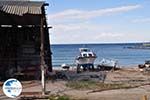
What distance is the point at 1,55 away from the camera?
101 feet

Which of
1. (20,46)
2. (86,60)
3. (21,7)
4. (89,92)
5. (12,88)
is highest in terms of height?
(21,7)

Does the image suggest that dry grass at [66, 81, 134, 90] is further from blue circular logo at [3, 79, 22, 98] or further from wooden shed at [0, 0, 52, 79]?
blue circular logo at [3, 79, 22, 98]

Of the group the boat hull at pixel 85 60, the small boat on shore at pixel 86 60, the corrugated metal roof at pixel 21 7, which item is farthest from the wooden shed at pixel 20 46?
the boat hull at pixel 85 60

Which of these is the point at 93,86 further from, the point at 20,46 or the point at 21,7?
the point at 20,46

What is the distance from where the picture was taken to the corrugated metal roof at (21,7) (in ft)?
83.6

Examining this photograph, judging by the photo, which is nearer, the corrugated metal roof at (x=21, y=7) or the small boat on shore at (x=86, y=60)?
the corrugated metal roof at (x=21, y=7)

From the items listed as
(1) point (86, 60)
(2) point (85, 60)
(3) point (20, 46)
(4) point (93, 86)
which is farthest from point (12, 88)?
(1) point (86, 60)

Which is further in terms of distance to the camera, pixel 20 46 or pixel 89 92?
pixel 20 46

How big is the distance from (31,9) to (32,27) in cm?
574

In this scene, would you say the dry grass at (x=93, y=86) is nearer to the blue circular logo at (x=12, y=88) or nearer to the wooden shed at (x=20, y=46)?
the wooden shed at (x=20, y=46)

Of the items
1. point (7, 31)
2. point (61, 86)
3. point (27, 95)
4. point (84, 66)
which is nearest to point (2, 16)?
point (7, 31)

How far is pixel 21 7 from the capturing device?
25859 mm

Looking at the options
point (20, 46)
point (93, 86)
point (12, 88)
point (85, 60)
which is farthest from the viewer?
point (85, 60)

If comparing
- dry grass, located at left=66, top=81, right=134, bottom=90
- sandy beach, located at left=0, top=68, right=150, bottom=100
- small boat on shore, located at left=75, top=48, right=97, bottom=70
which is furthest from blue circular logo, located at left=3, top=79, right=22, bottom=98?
small boat on shore, located at left=75, top=48, right=97, bottom=70
